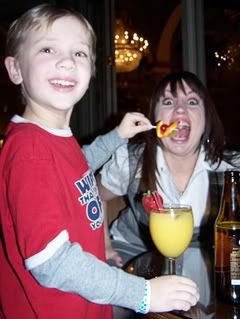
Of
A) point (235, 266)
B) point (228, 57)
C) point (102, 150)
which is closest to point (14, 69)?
point (102, 150)

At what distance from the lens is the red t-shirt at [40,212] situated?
73 cm

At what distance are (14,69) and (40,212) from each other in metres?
0.46

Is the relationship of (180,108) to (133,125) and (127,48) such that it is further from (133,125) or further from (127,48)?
(127,48)

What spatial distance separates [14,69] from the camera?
1024 millimetres

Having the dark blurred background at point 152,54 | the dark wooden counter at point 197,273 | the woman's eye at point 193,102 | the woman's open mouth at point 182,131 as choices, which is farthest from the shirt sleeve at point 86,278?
the dark blurred background at point 152,54

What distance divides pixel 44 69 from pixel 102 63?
2808 mm

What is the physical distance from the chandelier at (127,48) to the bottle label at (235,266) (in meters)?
3.11

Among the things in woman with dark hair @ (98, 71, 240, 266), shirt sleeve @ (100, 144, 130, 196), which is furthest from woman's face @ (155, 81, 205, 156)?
shirt sleeve @ (100, 144, 130, 196)

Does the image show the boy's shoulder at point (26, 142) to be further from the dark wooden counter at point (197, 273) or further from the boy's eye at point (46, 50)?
the dark wooden counter at point (197, 273)

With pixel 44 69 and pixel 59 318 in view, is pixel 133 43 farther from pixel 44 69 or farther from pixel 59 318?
pixel 59 318

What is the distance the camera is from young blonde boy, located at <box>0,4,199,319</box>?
73cm

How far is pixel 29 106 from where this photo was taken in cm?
100

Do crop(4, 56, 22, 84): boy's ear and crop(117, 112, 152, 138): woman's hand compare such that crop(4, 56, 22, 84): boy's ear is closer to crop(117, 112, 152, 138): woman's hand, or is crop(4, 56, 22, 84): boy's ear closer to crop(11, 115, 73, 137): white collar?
crop(11, 115, 73, 137): white collar

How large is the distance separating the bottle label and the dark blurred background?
126cm
